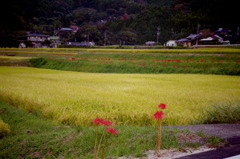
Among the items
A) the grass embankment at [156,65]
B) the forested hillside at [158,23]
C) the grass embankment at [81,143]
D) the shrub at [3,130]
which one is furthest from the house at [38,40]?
→ the grass embankment at [81,143]

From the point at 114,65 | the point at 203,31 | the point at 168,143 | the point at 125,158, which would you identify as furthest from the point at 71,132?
the point at 203,31

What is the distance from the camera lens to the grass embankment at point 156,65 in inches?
517

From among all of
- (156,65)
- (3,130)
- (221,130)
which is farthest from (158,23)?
(3,130)

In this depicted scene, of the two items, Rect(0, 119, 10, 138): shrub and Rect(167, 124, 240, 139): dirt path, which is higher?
Rect(167, 124, 240, 139): dirt path

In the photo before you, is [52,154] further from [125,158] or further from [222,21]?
[222,21]

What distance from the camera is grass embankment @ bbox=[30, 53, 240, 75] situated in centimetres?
1313

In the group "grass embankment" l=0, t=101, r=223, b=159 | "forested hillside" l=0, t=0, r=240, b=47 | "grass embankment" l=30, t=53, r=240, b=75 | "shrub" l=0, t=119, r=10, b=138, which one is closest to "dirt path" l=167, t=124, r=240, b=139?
"grass embankment" l=0, t=101, r=223, b=159

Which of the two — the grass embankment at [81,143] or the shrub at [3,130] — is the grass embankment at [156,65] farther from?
the shrub at [3,130]

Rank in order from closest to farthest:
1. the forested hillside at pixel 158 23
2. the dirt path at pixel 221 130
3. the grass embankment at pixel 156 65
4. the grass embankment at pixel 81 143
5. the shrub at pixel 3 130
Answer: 1. the grass embankment at pixel 81 143
2. the dirt path at pixel 221 130
3. the shrub at pixel 3 130
4. the grass embankment at pixel 156 65
5. the forested hillside at pixel 158 23

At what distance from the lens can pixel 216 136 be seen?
2.56 meters

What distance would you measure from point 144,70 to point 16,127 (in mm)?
12483

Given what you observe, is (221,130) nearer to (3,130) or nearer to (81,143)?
(81,143)

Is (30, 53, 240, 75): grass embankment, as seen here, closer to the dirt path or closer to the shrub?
the dirt path

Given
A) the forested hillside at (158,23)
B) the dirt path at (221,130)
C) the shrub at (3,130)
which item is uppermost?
the forested hillside at (158,23)
